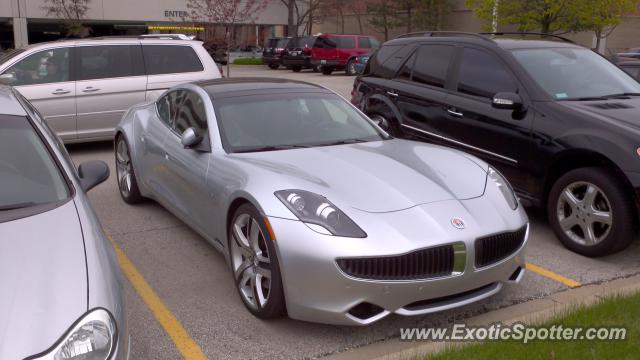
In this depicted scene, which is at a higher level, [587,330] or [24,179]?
[24,179]

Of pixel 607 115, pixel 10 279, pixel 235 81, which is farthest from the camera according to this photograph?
pixel 235 81

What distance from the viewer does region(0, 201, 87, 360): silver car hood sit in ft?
7.54

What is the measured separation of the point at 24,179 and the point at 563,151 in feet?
13.3

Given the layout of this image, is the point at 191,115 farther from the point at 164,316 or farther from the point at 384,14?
the point at 384,14

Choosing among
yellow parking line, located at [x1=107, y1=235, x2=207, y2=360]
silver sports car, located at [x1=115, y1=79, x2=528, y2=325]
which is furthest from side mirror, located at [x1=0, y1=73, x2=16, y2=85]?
yellow parking line, located at [x1=107, y1=235, x2=207, y2=360]

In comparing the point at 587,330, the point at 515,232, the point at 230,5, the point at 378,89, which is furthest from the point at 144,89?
the point at 230,5

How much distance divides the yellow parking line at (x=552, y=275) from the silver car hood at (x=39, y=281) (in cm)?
337

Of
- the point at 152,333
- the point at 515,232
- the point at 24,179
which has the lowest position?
the point at 152,333

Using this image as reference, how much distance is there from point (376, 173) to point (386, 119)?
336cm

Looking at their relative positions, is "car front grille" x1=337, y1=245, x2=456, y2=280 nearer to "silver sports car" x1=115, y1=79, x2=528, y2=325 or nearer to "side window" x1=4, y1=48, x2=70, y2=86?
"silver sports car" x1=115, y1=79, x2=528, y2=325

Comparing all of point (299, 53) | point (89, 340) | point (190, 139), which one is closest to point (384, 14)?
point (299, 53)

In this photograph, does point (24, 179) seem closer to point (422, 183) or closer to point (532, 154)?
point (422, 183)

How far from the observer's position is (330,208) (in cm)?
367

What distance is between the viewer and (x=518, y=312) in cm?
405
